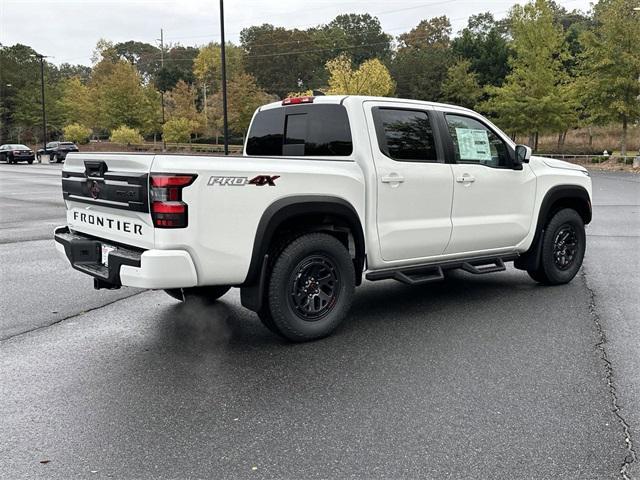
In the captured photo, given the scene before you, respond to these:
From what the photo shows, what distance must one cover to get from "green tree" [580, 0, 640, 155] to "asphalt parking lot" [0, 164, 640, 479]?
99.4ft

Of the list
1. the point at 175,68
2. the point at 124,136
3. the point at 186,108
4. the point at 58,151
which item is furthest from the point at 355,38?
the point at 58,151

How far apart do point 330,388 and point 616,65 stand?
35.0 metres

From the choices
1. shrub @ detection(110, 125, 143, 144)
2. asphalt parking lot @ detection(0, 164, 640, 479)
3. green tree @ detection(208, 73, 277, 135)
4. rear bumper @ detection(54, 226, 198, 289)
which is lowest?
asphalt parking lot @ detection(0, 164, 640, 479)

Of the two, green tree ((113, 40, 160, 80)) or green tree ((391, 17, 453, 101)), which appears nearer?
green tree ((391, 17, 453, 101))

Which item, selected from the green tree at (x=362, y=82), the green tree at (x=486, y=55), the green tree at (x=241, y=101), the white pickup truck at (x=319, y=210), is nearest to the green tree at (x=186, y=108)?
the green tree at (x=241, y=101)

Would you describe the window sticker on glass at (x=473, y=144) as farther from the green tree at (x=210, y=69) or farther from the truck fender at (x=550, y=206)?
the green tree at (x=210, y=69)

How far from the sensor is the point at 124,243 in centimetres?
453

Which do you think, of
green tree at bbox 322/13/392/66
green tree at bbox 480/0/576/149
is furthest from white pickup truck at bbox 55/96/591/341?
green tree at bbox 322/13/392/66

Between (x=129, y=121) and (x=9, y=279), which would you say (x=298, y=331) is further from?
(x=129, y=121)

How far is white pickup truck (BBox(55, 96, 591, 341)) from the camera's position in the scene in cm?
423

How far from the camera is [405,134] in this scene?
5.55m

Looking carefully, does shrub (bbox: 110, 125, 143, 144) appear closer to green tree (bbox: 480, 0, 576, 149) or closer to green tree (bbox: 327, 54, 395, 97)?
green tree (bbox: 327, 54, 395, 97)

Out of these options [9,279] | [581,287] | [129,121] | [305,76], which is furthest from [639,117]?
[305,76]

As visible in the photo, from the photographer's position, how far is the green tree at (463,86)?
166ft
